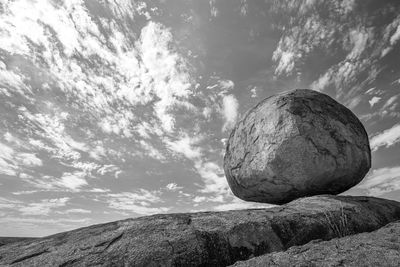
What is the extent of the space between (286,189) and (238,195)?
2.09m

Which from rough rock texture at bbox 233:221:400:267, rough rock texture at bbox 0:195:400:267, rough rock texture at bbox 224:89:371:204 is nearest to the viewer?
rough rock texture at bbox 233:221:400:267

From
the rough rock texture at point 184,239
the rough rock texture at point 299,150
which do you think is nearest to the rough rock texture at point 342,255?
the rough rock texture at point 184,239

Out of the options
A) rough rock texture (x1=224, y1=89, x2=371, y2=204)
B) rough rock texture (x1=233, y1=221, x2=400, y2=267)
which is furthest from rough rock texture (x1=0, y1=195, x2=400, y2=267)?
rough rock texture (x1=224, y1=89, x2=371, y2=204)

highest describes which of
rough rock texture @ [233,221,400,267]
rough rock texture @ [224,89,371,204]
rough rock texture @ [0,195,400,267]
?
rough rock texture @ [224,89,371,204]

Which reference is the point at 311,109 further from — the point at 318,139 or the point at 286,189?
the point at 286,189

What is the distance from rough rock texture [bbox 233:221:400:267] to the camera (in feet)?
9.89

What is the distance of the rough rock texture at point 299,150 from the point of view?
709cm

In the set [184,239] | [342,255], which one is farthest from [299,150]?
[184,239]

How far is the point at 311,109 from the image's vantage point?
25.1 feet

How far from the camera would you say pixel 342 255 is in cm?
320

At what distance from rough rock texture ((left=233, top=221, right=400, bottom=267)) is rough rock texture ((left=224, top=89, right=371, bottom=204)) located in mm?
3412

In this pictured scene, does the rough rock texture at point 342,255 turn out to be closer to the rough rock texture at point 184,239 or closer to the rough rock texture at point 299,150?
the rough rock texture at point 184,239

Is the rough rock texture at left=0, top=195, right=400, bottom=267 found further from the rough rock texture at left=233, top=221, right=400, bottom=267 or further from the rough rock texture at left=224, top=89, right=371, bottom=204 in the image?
the rough rock texture at left=224, top=89, right=371, bottom=204

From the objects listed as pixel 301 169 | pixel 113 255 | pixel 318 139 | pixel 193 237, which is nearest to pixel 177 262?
pixel 193 237
